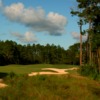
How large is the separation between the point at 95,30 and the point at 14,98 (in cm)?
3013

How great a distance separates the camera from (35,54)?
109 meters

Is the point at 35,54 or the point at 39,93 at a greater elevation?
the point at 35,54

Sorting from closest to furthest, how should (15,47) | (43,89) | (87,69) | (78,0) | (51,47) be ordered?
(43,89)
(87,69)
(78,0)
(15,47)
(51,47)

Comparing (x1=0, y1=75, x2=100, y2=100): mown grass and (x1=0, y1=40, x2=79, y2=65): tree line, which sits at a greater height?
(x1=0, y1=40, x2=79, y2=65): tree line

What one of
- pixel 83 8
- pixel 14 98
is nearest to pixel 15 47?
pixel 83 8

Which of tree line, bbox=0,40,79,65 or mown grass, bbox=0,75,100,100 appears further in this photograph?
tree line, bbox=0,40,79,65

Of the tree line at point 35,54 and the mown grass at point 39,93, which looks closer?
the mown grass at point 39,93

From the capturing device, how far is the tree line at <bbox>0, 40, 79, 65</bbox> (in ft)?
301

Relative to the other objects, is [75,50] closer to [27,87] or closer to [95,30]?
[95,30]

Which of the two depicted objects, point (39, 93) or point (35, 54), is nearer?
point (39, 93)

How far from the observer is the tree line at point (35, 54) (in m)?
91.8

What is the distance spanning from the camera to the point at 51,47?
370 ft

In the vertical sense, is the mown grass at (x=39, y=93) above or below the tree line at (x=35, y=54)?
below

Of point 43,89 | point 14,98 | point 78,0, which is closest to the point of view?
point 14,98
